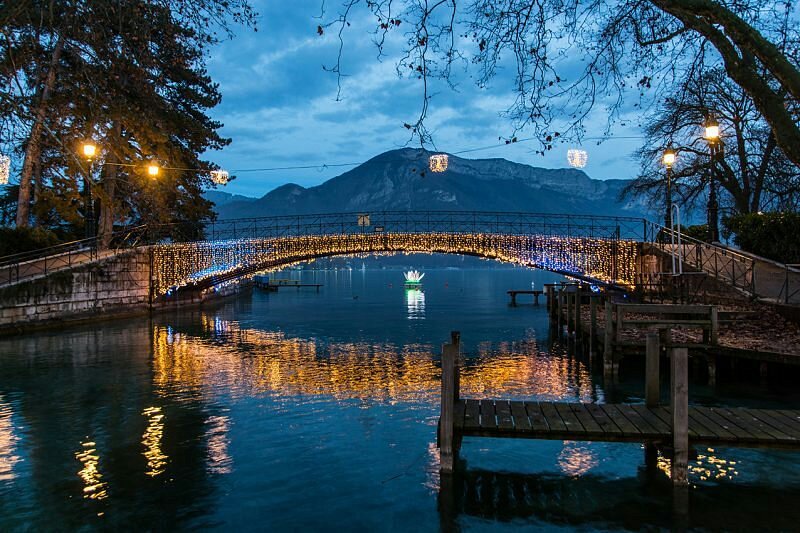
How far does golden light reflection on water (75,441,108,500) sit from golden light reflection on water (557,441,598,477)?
6980mm

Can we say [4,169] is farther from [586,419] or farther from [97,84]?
[586,419]

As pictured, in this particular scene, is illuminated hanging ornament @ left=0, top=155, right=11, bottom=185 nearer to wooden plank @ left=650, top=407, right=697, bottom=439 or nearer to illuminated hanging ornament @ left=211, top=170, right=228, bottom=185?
illuminated hanging ornament @ left=211, top=170, right=228, bottom=185

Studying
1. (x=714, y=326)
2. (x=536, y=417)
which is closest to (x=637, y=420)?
(x=536, y=417)

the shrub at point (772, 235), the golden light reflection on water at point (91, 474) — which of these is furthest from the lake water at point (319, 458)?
→ the shrub at point (772, 235)

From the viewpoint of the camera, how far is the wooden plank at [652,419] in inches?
333

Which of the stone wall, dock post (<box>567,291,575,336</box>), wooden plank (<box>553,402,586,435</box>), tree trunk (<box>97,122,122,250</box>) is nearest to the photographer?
wooden plank (<box>553,402,586,435</box>)

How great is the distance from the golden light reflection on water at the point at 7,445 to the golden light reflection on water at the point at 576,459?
869cm

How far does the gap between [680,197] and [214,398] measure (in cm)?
3165

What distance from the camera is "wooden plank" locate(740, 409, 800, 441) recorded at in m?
8.20

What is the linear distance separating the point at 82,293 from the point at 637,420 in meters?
29.1

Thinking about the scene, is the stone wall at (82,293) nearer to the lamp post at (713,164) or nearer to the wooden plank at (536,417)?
the wooden plank at (536,417)

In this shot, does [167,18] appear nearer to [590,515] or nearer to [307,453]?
[307,453]

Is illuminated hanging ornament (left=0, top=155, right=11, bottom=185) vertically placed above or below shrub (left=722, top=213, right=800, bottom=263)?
above

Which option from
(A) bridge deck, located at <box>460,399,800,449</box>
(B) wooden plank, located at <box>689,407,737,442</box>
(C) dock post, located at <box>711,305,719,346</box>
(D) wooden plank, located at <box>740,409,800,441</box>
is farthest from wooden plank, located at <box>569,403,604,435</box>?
(C) dock post, located at <box>711,305,719,346</box>
